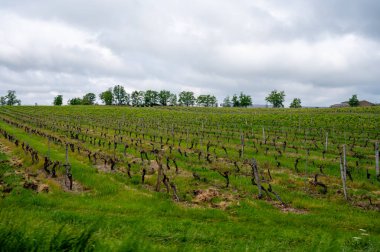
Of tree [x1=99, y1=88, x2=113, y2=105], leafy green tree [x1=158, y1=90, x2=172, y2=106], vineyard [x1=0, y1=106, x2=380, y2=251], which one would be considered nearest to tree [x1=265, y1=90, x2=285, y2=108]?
leafy green tree [x1=158, y1=90, x2=172, y2=106]

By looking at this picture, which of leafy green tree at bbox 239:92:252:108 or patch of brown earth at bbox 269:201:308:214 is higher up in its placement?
leafy green tree at bbox 239:92:252:108

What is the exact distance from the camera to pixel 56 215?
35.6 feet

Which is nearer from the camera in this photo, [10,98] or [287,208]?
[287,208]

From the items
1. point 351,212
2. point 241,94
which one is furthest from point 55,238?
point 241,94

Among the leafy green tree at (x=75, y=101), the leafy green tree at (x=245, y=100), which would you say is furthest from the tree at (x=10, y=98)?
the leafy green tree at (x=245, y=100)

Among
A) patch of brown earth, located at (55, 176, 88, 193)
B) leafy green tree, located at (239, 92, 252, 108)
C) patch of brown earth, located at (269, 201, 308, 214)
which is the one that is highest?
leafy green tree, located at (239, 92, 252, 108)

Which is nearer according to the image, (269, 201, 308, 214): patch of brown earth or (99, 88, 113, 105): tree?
(269, 201, 308, 214): patch of brown earth

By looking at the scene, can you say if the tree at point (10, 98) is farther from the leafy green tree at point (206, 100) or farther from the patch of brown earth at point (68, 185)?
the patch of brown earth at point (68, 185)

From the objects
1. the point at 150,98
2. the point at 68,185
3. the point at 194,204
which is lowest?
the point at 194,204

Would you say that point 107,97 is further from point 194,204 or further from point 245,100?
point 194,204

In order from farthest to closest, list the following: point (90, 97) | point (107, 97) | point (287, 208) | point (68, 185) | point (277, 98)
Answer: point (90, 97)
point (107, 97)
point (277, 98)
point (68, 185)
point (287, 208)

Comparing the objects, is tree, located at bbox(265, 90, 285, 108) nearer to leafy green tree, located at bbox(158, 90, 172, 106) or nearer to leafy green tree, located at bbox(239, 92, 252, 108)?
leafy green tree, located at bbox(239, 92, 252, 108)

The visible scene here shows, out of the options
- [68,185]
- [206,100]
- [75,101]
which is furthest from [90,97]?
[68,185]

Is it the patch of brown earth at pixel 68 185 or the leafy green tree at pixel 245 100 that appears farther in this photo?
the leafy green tree at pixel 245 100
